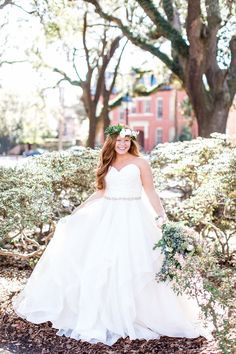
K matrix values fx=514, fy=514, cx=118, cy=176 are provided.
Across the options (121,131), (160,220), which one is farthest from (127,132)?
(160,220)

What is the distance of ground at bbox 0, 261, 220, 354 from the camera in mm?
4250

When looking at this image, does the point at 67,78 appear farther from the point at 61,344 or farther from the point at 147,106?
the point at 147,106

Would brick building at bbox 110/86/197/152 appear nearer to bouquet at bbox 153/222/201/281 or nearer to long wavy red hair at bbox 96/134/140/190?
long wavy red hair at bbox 96/134/140/190

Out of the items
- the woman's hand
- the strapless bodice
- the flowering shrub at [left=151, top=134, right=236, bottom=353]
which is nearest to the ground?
the flowering shrub at [left=151, top=134, right=236, bottom=353]

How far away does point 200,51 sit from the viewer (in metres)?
12.1

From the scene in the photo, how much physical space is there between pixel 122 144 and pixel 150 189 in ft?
1.62

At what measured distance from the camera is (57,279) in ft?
15.3

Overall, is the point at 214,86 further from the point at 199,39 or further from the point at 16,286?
the point at 16,286

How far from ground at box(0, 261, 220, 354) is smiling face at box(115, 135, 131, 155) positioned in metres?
1.69

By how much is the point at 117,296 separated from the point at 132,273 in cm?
23

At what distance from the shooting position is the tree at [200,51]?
38.6 feet

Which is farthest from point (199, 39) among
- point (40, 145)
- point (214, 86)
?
point (40, 145)

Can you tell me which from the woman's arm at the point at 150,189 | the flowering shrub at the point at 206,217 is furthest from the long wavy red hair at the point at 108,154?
the flowering shrub at the point at 206,217

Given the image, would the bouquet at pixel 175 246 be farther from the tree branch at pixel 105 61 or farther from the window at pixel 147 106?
Answer: the window at pixel 147 106
